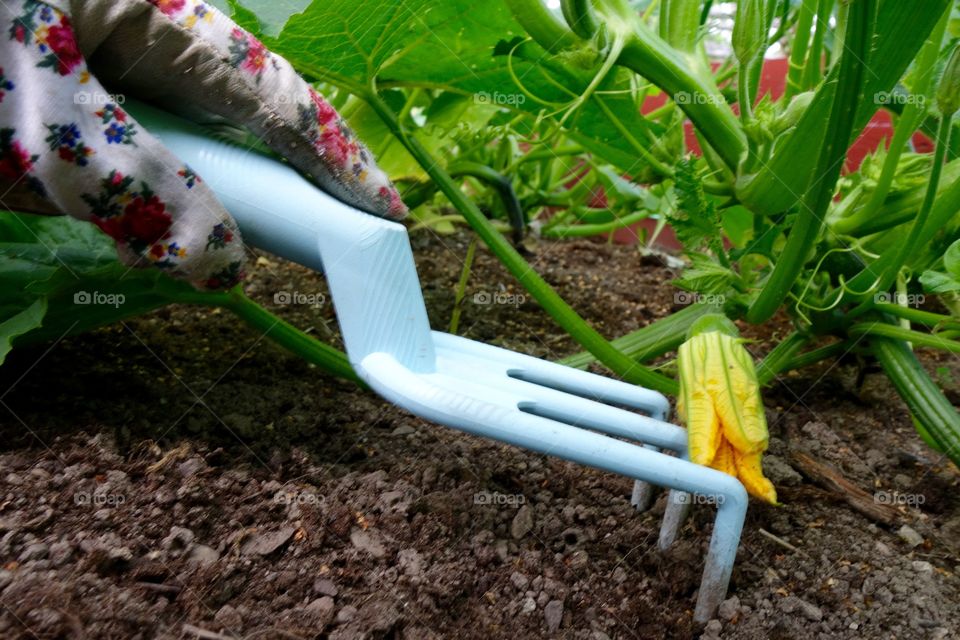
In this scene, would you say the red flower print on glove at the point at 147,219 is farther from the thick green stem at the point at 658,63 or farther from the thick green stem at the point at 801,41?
the thick green stem at the point at 801,41

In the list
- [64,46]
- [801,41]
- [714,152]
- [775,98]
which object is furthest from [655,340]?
[775,98]

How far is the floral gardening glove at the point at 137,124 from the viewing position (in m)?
0.71

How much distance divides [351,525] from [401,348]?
0.19 meters

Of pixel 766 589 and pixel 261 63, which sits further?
pixel 766 589

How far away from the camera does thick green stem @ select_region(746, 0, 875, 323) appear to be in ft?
2.49

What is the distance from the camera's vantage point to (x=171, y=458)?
925mm

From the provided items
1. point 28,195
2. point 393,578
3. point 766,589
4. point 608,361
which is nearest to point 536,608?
point 393,578

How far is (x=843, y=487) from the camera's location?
3.57 feet

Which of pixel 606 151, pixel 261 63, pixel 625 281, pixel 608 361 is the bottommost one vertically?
pixel 625 281

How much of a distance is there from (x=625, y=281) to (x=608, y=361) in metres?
0.71

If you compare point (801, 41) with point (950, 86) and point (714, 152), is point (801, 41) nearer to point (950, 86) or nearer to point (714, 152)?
point (714, 152)

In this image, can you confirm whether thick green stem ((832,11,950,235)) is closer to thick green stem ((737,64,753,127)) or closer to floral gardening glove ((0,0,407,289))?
thick green stem ((737,64,753,127))

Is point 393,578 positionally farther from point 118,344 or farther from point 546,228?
point 546,228

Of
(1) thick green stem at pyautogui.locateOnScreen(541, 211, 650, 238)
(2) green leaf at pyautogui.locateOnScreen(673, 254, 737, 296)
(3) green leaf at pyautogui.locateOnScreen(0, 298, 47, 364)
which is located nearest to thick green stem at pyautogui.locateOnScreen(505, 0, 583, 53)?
(2) green leaf at pyautogui.locateOnScreen(673, 254, 737, 296)
